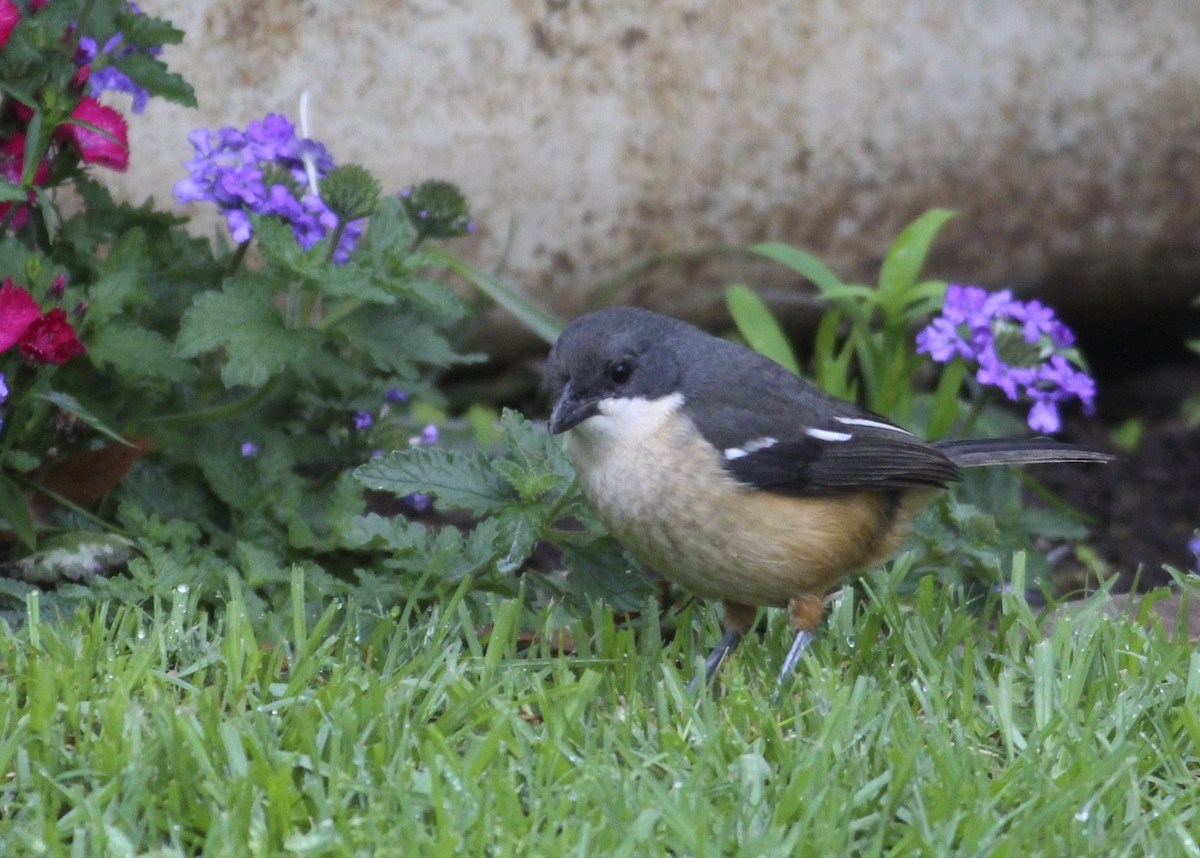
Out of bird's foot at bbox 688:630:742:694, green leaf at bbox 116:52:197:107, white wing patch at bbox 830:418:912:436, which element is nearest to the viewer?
bird's foot at bbox 688:630:742:694

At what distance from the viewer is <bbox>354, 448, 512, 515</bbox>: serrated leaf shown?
4137 millimetres

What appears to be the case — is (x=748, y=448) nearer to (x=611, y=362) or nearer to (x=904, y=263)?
(x=611, y=362)

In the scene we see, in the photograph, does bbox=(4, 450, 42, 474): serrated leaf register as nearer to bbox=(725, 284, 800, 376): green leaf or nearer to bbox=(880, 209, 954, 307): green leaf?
bbox=(725, 284, 800, 376): green leaf

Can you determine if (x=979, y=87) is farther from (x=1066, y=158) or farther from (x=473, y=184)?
(x=473, y=184)

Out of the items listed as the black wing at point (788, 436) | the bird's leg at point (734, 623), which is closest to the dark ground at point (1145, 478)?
the black wing at point (788, 436)

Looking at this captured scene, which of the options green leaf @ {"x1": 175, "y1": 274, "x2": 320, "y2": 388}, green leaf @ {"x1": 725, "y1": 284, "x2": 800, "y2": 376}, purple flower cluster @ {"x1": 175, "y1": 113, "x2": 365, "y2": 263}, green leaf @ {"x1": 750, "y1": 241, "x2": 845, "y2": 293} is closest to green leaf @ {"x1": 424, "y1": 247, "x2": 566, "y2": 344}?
green leaf @ {"x1": 725, "y1": 284, "x2": 800, "y2": 376}

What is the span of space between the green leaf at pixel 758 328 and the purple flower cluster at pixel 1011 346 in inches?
30.5

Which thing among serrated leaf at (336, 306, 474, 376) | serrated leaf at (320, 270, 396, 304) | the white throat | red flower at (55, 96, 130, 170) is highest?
red flower at (55, 96, 130, 170)

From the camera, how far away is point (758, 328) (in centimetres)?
582

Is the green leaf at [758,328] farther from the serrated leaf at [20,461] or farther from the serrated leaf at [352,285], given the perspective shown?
the serrated leaf at [20,461]

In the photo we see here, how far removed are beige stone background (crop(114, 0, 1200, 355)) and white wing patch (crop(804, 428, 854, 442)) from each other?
2.09 m

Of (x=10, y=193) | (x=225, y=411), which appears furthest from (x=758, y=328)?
(x=10, y=193)

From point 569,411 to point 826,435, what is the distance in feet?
2.42

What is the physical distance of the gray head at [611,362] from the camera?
159 inches
